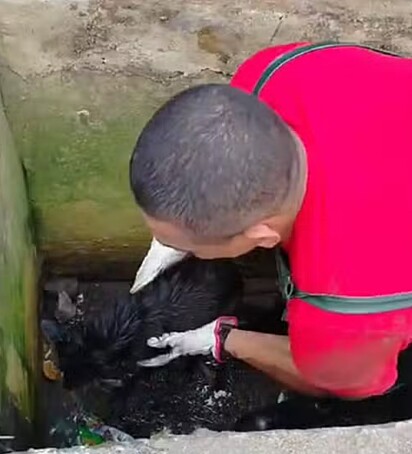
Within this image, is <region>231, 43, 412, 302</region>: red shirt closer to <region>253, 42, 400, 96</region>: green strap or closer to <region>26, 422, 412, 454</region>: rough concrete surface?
<region>253, 42, 400, 96</region>: green strap

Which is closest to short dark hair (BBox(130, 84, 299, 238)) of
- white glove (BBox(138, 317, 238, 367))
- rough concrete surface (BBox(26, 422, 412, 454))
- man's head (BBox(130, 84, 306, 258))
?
man's head (BBox(130, 84, 306, 258))

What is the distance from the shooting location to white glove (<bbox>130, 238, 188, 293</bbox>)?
2484mm

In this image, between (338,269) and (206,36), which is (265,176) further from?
(206,36)

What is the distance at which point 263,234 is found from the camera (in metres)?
1.73

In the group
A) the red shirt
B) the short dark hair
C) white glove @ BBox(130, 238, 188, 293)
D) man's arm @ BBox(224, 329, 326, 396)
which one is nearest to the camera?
the short dark hair

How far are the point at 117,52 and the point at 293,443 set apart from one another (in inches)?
42.9

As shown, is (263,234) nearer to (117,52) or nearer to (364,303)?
(364,303)

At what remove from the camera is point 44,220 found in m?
2.91

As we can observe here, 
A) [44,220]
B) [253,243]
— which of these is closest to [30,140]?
[44,220]

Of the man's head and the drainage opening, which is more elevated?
the man's head

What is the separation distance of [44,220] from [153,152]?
1329 mm

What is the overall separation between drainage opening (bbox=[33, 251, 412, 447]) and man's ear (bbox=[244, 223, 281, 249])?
0.82 meters

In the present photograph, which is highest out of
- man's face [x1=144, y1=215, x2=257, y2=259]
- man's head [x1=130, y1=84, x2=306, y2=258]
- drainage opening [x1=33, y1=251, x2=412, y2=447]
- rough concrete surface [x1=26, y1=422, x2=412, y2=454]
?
man's head [x1=130, y1=84, x2=306, y2=258]

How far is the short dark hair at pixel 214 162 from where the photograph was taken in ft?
5.31
